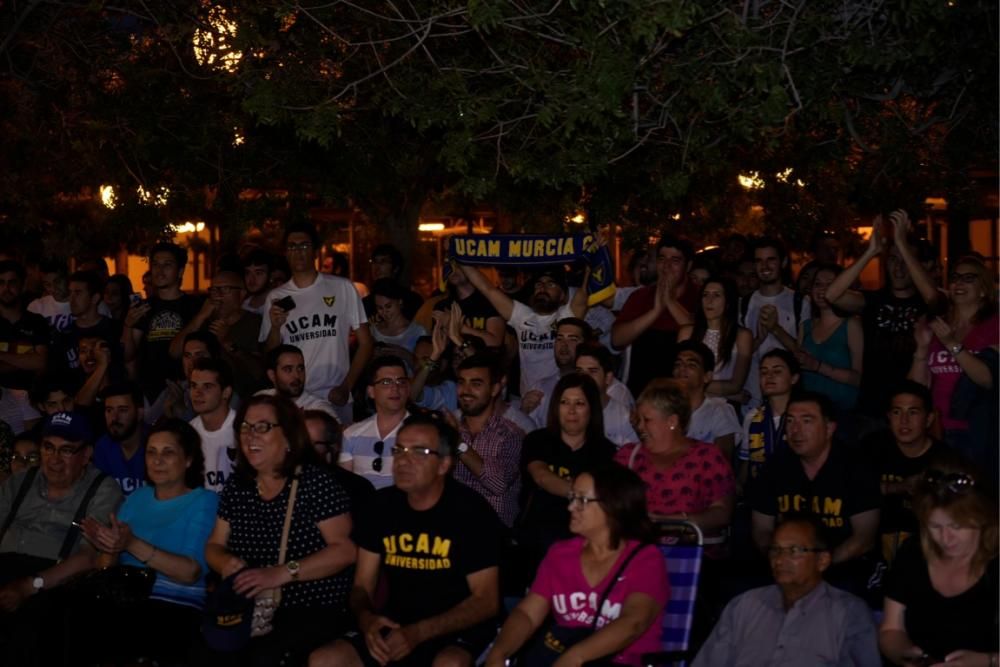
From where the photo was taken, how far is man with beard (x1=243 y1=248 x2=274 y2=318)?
11312mm

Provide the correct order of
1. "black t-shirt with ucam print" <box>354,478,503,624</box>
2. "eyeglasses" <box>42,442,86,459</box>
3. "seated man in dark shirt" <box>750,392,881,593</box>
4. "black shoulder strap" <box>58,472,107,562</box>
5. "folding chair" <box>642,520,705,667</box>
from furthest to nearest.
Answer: "eyeglasses" <box>42,442,86,459</box>, "black shoulder strap" <box>58,472,107,562</box>, "seated man in dark shirt" <box>750,392,881,593</box>, "black t-shirt with ucam print" <box>354,478,503,624</box>, "folding chair" <box>642,520,705,667</box>

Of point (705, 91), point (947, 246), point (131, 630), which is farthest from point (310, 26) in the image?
point (947, 246)

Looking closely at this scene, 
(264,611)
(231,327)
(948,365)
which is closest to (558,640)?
(264,611)

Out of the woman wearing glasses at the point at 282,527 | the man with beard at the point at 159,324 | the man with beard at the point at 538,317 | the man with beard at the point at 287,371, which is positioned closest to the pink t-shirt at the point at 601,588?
the woman wearing glasses at the point at 282,527

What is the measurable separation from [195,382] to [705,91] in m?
3.64

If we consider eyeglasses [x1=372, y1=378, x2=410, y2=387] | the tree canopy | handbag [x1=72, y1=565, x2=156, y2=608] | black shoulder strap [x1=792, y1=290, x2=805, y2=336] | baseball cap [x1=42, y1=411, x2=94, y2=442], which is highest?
the tree canopy

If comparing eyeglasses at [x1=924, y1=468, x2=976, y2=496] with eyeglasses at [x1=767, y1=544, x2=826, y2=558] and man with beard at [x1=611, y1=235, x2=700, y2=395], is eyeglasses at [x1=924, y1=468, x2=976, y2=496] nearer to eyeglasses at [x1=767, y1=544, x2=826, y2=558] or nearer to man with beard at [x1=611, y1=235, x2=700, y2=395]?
eyeglasses at [x1=767, y1=544, x2=826, y2=558]

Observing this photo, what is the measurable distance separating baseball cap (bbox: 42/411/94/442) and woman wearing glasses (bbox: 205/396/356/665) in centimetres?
135

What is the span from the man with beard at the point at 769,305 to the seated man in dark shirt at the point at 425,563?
399cm

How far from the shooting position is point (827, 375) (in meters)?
9.56

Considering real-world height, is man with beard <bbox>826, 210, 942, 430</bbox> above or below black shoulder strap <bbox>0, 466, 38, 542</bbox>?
above

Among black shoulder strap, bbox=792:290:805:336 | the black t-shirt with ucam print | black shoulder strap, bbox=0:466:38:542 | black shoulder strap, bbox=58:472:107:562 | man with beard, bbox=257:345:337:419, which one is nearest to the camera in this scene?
the black t-shirt with ucam print

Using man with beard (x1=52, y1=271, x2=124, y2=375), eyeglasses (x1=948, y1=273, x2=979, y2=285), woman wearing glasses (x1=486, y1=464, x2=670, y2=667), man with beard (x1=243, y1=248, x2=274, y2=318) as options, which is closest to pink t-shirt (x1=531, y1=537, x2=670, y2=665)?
woman wearing glasses (x1=486, y1=464, x2=670, y2=667)

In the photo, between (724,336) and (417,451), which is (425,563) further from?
(724,336)
